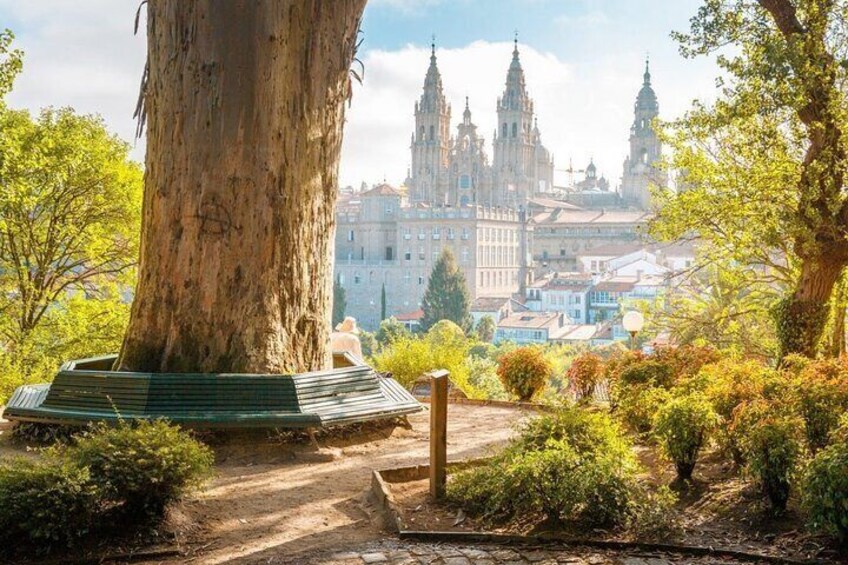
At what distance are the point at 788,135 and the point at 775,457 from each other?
5235 mm

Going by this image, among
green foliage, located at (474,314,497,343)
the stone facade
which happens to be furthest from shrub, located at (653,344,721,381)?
the stone facade

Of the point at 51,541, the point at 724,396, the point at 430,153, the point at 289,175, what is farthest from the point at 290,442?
the point at 430,153

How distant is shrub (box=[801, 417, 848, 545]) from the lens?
3582 millimetres

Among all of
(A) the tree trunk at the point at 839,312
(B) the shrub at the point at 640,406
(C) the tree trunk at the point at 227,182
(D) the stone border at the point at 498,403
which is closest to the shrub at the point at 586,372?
(D) the stone border at the point at 498,403

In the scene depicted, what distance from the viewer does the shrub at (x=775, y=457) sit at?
160 inches

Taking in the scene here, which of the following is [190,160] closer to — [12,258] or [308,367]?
[308,367]

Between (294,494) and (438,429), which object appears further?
(294,494)

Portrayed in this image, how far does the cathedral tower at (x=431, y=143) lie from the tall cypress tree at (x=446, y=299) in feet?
91.2

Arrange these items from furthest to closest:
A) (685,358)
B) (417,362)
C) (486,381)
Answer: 1. (486,381)
2. (417,362)
3. (685,358)

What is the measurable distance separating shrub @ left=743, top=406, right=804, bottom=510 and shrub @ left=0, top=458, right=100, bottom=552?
2.88 meters

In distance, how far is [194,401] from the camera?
5473mm

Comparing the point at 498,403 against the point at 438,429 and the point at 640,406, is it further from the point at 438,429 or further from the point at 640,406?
the point at 438,429

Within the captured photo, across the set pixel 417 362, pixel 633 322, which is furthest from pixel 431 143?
pixel 417 362

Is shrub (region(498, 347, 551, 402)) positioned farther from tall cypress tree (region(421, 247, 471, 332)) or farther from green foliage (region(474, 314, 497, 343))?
green foliage (region(474, 314, 497, 343))
